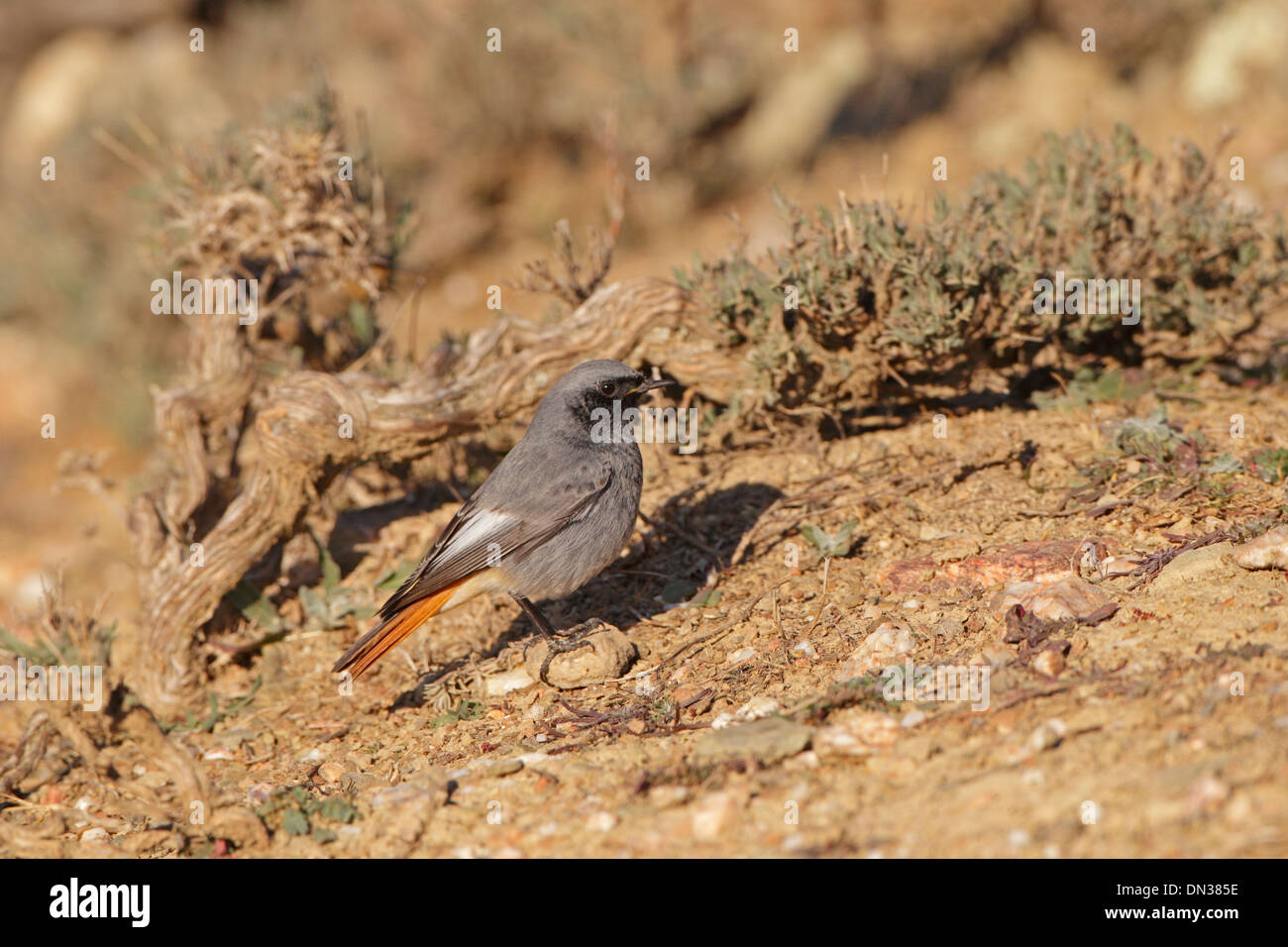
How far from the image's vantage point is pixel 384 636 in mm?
4934

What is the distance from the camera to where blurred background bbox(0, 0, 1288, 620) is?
10789mm

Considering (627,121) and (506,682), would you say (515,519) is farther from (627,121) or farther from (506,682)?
(627,121)

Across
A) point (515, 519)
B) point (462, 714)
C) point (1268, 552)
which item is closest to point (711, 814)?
point (462, 714)

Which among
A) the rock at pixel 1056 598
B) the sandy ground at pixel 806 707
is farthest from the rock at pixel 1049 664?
the rock at pixel 1056 598

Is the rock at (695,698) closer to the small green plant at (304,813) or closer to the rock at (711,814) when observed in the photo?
the rock at (711,814)

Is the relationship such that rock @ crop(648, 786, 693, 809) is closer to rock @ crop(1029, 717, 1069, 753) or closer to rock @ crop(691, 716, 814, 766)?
rock @ crop(691, 716, 814, 766)

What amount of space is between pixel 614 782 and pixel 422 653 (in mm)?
2085

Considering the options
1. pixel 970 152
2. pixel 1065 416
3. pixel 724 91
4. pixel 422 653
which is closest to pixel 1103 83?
pixel 970 152

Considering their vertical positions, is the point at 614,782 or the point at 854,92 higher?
the point at 854,92

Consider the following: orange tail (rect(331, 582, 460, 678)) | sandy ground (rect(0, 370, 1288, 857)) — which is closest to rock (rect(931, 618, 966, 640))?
sandy ground (rect(0, 370, 1288, 857))

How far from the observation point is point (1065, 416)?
19.8 ft

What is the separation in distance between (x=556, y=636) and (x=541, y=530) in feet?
1.68

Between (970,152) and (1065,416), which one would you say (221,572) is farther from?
(970,152)
